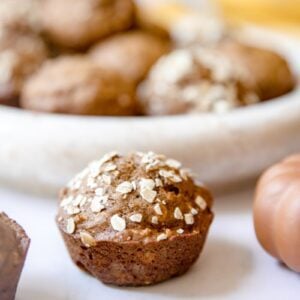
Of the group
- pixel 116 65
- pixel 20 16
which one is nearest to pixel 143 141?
pixel 116 65

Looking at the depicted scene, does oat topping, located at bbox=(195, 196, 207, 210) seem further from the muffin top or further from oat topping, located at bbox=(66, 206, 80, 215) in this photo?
oat topping, located at bbox=(66, 206, 80, 215)


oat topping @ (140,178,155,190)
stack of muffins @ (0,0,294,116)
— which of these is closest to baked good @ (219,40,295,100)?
stack of muffins @ (0,0,294,116)

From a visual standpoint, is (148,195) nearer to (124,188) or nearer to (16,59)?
(124,188)

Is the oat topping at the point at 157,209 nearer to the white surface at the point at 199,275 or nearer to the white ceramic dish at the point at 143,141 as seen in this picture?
the white surface at the point at 199,275

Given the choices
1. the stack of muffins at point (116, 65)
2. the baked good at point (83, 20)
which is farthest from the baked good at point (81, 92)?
the baked good at point (83, 20)

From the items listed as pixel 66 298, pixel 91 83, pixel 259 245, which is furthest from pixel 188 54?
pixel 66 298

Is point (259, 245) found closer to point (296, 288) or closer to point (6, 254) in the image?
point (296, 288)

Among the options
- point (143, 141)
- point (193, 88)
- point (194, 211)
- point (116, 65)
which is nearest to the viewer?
point (194, 211)
